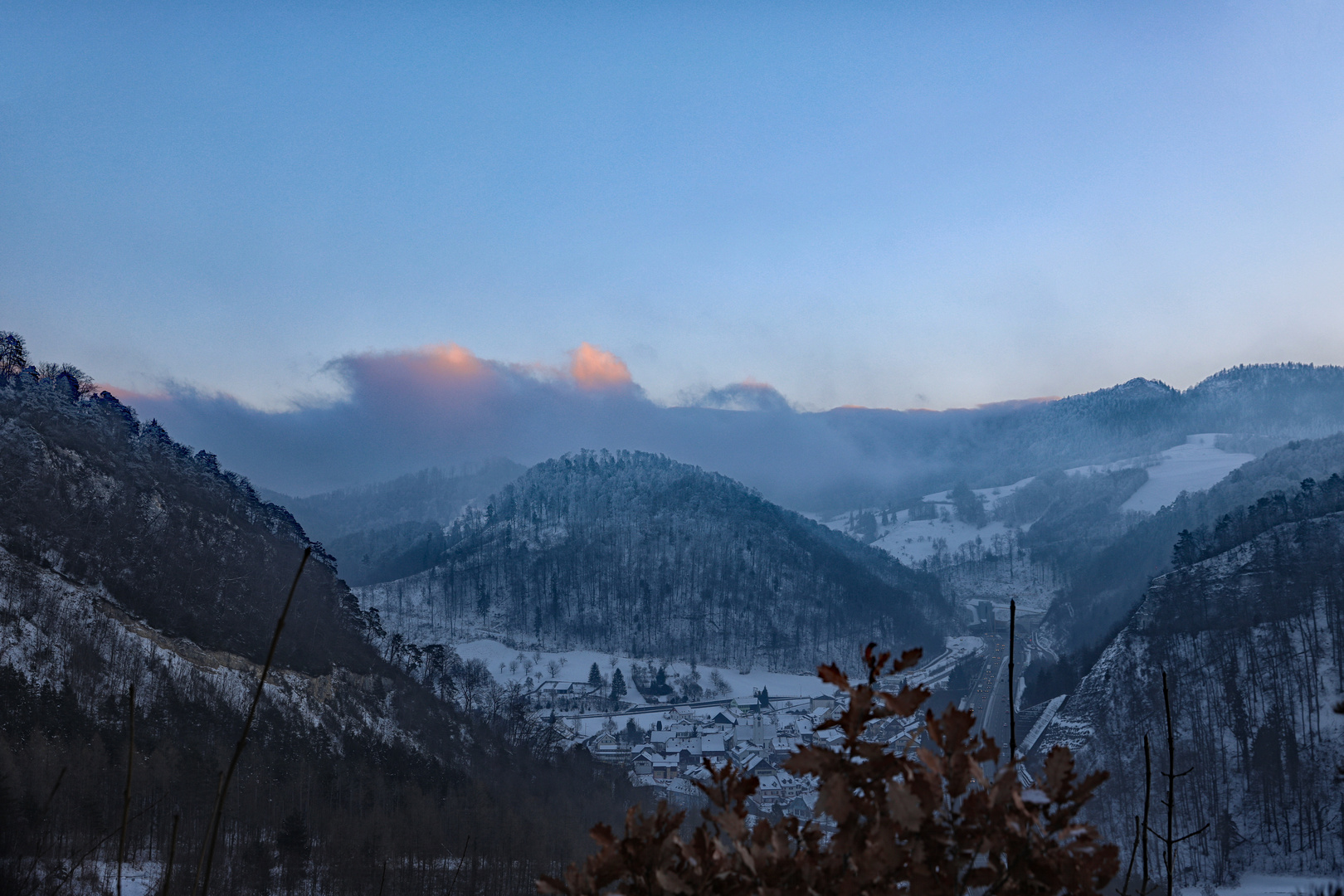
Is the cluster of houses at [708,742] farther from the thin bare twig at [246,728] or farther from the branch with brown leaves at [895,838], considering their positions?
the thin bare twig at [246,728]

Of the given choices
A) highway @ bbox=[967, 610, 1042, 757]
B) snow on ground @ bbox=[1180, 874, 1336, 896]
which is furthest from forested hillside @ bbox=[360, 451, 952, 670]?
snow on ground @ bbox=[1180, 874, 1336, 896]

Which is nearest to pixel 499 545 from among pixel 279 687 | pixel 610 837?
pixel 279 687

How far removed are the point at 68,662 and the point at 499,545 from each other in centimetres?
12402

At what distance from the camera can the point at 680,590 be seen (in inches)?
6230

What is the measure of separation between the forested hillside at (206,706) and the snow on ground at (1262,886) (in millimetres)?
34363

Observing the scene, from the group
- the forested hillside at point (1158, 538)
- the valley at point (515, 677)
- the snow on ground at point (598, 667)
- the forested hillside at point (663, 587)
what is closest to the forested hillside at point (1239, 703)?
the valley at point (515, 677)

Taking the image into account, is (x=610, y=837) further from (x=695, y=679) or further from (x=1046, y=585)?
(x=1046, y=585)

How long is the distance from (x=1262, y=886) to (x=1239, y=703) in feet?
67.2

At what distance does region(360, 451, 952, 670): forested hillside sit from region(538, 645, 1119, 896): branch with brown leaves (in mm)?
129601

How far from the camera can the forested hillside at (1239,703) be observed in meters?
47.7

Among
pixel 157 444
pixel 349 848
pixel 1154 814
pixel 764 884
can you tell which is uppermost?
pixel 157 444

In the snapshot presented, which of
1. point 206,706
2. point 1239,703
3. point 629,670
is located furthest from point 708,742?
point 206,706

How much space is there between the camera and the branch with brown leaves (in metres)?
2.33

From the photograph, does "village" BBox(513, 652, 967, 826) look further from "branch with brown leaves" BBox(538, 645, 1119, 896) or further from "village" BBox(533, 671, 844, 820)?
"branch with brown leaves" BBox(538, 645, 1119, 896)
